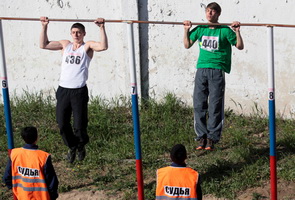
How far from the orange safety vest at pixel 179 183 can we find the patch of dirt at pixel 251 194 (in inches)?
56.2

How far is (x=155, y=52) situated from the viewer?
366 inches

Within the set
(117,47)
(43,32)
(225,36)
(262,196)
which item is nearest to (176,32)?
(117,47)

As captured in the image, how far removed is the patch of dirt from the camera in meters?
6.75

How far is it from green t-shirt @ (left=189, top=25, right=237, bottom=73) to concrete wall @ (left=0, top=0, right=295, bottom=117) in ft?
4.31

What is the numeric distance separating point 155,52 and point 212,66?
1914 millimetres

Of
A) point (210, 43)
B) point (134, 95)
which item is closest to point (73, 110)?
point (134, 95)

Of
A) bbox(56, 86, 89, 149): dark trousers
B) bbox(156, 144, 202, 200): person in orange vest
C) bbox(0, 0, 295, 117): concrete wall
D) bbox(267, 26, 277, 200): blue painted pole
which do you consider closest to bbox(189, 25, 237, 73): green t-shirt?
bbox(267, 26, 277, 200): blue painted pole

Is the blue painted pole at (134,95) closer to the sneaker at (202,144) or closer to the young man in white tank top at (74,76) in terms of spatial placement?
the young man in white tank top at (74,76)

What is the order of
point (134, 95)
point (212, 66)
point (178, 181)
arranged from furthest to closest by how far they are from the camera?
point (212, 66), point (134, 95), point (178, 181)

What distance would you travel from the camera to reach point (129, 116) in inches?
368

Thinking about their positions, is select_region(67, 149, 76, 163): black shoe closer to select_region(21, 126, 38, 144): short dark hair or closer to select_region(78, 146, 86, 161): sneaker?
select_region(78, 146, 86, 161): sneaker

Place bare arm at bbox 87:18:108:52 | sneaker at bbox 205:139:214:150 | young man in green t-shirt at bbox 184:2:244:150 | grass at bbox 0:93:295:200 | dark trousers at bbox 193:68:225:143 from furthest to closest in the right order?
1. sneaker at bbox 205:139:214:150
2. dark trousers at bbox 193:68:225:143
3. young man in green t-shirt at bbox 184:2:244:150
4. grass at bbox 0:93:295:200
5. bare arm at bbox 87:18:108:52

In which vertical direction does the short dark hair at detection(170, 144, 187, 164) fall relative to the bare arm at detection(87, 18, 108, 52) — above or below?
below

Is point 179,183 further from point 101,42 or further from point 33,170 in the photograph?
point 101,42
